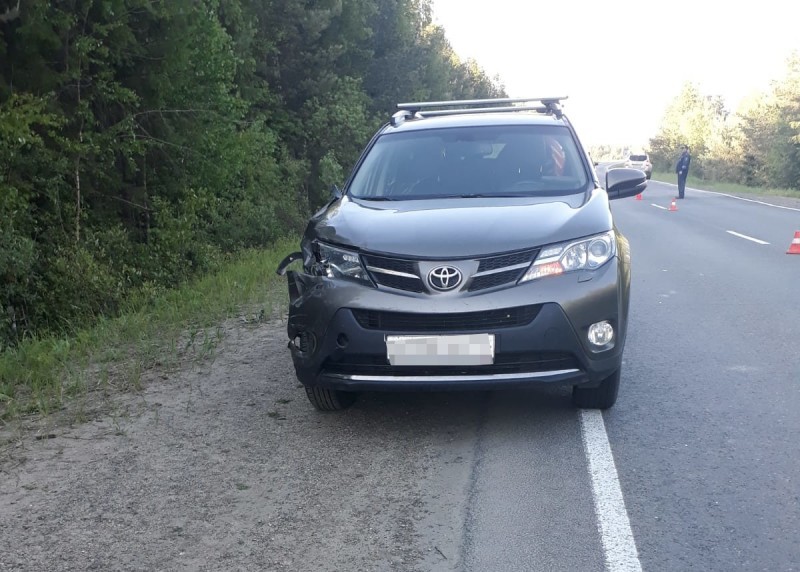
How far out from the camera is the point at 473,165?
6.33 metres

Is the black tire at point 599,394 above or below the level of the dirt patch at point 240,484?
above

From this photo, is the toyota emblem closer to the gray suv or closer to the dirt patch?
the gray suv

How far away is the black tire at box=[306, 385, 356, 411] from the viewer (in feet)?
18.0

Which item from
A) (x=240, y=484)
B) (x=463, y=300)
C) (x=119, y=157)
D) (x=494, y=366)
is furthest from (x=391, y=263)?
(x=119, y=157)

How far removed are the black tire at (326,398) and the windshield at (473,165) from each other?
1359 millimetres

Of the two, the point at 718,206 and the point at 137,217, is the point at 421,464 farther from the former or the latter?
the point at 718,206

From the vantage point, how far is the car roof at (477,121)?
265 inches

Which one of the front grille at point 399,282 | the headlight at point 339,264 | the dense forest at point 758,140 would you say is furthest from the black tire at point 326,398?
the dense forest at point 758,140

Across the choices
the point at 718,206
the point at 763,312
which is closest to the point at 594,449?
the point at 763,312

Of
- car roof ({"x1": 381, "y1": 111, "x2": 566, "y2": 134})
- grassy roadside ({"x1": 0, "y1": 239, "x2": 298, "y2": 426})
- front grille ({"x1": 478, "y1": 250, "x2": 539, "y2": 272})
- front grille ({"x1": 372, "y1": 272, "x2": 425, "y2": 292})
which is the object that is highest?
car roof ({"x1": 381, "y1": 111, "x2": 566, "y2": 134})

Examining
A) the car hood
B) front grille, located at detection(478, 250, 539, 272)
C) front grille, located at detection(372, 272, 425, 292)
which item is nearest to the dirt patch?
front grille, located at detection(372, 272, 425, 292)

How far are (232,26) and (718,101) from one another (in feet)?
422

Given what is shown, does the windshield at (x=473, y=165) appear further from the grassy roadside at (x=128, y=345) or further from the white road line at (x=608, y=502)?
the grassy roadside at (x=128, y=345)

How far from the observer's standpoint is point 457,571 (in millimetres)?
3506
